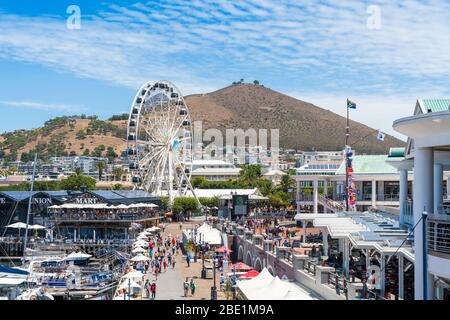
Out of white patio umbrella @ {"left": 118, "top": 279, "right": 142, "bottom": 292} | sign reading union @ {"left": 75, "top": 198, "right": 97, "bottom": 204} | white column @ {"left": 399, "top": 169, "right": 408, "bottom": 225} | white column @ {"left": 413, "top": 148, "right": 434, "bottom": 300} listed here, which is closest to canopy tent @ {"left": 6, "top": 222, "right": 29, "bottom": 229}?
sign reading union @ {"left": 75, "top": 198, "right": 97, "bottom": 204}

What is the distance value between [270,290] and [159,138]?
5732 centimetres

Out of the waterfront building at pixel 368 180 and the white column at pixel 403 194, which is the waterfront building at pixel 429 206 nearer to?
the white column at pixel 403 194

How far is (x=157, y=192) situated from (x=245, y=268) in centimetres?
4484

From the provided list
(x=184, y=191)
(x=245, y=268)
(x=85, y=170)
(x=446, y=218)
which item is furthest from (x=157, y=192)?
(x=85, y=170)

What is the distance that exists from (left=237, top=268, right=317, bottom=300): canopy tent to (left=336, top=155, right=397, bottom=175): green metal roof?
3427cm

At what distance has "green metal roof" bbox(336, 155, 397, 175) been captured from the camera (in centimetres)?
5564

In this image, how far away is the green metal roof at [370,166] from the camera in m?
55.6

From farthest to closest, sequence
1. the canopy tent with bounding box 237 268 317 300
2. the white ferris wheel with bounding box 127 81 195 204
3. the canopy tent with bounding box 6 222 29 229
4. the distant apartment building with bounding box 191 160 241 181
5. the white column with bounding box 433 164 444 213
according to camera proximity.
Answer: the distant apartment building with bounding box 191 160 241 181
the white ferris wheel with bounding box 127 81 195 204
the canopy tent with bounding box 6 222 29 229
the canopy tent with bounding box 237 268 317 300
the white column with bounding box 433 164 444 213

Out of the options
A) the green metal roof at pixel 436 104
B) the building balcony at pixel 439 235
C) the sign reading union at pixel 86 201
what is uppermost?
the green metal roof at pixel 436 104

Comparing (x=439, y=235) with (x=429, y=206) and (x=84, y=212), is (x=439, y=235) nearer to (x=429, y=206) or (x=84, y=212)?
(x=429, y=206)

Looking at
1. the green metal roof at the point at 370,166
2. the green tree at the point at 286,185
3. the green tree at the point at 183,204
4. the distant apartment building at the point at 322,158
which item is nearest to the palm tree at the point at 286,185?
the green tree at the point at 286,185

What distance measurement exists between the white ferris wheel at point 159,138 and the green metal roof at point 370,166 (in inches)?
801

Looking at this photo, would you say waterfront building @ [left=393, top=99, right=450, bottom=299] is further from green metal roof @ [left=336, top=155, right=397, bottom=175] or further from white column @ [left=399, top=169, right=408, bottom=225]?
green metal roof @ [left=336, top=155, right=397, bottom=175]
